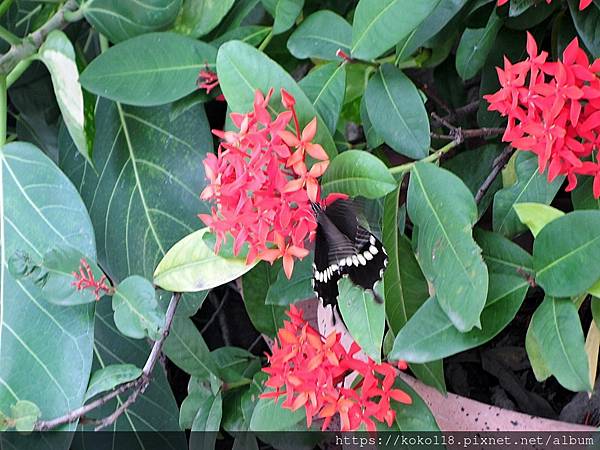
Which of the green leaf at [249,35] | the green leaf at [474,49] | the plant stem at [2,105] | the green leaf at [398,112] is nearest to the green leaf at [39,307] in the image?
the plant stem at [2,105]

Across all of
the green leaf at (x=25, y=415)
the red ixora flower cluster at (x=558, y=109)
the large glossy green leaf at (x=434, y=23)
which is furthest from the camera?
the green leaf at (x=25, y=415)

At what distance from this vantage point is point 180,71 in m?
0.78

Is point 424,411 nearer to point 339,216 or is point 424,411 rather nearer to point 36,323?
point 339,216

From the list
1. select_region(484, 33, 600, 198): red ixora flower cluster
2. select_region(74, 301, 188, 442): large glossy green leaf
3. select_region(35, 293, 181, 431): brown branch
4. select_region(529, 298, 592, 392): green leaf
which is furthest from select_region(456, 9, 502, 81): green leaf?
select_region(74, 301, 188, 442): large glossy green leaf

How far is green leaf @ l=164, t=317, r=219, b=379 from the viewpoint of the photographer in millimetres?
828

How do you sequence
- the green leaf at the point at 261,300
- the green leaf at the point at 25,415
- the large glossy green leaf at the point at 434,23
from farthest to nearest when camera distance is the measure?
the green leaf at the point at 261,300, the green leaf at the point at 25,415, the large glossy green leaf at the point at 434,23

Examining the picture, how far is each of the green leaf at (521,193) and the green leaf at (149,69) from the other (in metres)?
0.35

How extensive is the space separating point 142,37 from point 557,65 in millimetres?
455

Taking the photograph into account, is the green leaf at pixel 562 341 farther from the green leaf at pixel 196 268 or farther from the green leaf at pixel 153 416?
the green leaf at pixel 153 416

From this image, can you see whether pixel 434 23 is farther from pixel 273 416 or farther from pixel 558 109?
pixel 273 416

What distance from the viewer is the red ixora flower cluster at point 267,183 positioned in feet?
1.80

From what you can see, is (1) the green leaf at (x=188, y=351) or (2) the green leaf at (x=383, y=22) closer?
(2) the green leaf at (x=383, y=22)

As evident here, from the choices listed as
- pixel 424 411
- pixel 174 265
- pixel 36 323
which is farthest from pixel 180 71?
pixel 424 411

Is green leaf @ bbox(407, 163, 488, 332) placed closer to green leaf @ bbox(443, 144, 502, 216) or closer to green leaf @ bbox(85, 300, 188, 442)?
green leaf @ bbox(443, 144, 502, 216)
